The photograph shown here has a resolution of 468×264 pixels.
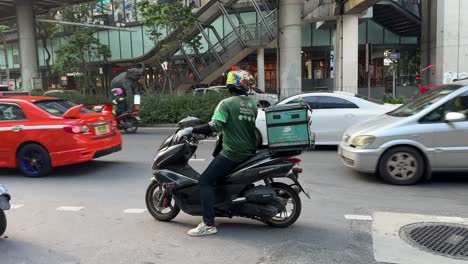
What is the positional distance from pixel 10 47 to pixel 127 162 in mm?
41765

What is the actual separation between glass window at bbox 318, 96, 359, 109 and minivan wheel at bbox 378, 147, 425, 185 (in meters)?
3.69

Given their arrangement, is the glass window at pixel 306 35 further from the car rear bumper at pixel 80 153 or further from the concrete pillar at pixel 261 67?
the car rear bumper at pixel 80 153

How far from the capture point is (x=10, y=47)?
1746 inches

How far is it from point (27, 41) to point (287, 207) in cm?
2735

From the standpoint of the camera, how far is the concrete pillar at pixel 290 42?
63.6 feet

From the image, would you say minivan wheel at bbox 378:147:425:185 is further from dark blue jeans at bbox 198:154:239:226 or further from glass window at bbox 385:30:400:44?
glass window at bbox 385:30:400:44

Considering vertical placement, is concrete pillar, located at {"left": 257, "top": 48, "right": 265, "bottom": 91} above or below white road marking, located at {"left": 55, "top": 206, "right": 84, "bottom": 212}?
above

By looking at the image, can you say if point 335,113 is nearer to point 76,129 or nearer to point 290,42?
point 76,129

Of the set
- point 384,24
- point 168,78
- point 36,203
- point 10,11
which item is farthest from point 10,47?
point 36,203

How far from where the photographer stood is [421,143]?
6895 mm

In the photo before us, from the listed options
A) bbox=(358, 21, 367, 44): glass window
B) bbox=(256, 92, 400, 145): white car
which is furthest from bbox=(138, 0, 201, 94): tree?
bbox=(358, 21, 367, 44): glass window

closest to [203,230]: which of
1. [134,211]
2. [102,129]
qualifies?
[134,211]

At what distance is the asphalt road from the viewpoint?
4406 mm

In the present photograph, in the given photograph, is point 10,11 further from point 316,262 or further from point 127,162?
point 316,262
